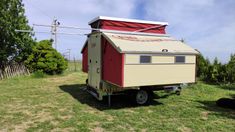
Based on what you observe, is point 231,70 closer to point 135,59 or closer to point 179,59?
point 179,59

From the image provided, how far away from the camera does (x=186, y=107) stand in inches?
280

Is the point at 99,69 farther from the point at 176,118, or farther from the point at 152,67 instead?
the point at 176,118

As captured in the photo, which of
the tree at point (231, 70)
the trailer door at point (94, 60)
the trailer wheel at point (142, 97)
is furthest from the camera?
the tree at point (231, 70)

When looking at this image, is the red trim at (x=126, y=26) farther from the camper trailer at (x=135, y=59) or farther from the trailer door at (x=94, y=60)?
the trailer door at (x=94, y=60)

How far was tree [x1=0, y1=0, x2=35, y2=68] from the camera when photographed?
12480mm

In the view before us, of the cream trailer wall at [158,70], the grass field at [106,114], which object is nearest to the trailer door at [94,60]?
the grass field at [106,114]

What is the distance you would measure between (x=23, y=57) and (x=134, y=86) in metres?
11.0

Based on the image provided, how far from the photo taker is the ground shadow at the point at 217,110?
21.2 ft

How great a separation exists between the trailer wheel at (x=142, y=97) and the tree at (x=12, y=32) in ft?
30.4

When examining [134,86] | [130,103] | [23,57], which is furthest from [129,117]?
[23,57]

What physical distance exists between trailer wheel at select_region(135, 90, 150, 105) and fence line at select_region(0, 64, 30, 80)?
31.6 feet

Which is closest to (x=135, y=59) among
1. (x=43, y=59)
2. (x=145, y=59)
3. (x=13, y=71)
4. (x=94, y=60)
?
(x=145, y=59)

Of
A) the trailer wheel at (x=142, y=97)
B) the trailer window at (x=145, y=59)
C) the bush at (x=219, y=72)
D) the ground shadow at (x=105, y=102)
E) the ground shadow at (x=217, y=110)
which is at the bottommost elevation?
the ground shadow at (x=217, y=110)

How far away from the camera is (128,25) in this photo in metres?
8.11
